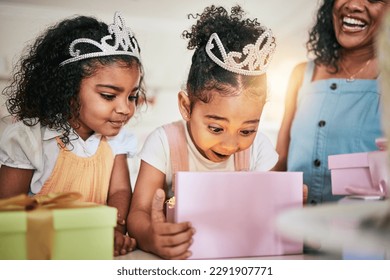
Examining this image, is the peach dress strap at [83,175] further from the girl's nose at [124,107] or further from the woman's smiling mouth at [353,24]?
the woman's smiling mouth at [353,24]

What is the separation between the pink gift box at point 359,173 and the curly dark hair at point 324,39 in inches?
8.7

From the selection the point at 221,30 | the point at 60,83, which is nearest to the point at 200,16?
the point at 221,30

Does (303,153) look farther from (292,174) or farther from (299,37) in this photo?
(299,37)

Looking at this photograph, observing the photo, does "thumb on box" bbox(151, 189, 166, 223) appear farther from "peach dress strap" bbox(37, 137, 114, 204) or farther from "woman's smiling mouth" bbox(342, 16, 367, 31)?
"woman's smiling mouth" bbox(342, 16, 367, 31)

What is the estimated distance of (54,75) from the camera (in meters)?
0.98

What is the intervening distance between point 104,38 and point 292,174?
45 centimetres

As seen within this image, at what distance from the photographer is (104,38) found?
0.98 m

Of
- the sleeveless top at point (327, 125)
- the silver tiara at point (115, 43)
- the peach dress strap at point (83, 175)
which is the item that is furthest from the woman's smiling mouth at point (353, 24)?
the peach dress strap at point (83, 175)

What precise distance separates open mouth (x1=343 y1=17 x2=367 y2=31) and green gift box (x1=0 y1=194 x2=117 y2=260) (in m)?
0.61

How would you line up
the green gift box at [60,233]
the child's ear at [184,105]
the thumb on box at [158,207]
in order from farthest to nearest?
the child's ear at [184,105], the thumb on box at [158,207], the green gift box at [60,233]

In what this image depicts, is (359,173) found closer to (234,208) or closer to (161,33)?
(234,208)

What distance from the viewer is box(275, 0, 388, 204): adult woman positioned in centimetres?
101

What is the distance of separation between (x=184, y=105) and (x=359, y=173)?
364mm

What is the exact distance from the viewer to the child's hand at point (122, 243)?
92cm
